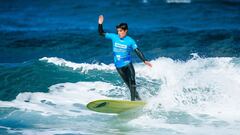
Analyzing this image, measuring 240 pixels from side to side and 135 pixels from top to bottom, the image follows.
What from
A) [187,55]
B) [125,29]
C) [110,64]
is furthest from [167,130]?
[187,55]

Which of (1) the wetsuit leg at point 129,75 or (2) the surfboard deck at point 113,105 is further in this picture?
(1) the wetsuit leg at point 129,75

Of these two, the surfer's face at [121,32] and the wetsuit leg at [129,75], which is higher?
the surfer's face at [121,32]

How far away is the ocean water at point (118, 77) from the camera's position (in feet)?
36.1

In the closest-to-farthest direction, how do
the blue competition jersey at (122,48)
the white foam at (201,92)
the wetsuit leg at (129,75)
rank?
1. the blue competition jersey at (122,48)
2. the wetsuit leg at (129,75)
3. the white foam at (201,92)

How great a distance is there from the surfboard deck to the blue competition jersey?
0.82 metres

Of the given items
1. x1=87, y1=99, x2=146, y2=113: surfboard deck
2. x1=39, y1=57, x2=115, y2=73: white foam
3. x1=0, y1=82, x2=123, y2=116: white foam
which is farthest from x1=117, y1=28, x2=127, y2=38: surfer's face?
x1=39, y1=57, x2=115, y2=73: white foam

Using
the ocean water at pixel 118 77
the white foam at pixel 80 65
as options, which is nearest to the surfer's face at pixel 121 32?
the ocean water at pixel 118 77

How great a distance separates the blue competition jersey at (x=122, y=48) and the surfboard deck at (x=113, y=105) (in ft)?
2.70

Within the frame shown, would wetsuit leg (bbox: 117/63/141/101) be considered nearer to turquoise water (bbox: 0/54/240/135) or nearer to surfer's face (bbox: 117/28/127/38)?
turquoise water (bbox: 0/54/240/135)

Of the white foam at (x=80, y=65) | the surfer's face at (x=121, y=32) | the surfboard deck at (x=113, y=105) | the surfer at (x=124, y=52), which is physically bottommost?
the surfboard deck at (x=113, y=105)

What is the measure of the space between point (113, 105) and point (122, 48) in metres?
1.27

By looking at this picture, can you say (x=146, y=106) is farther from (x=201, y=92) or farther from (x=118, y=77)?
(x=118, y=77)

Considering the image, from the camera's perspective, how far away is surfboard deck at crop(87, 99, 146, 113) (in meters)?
11.0

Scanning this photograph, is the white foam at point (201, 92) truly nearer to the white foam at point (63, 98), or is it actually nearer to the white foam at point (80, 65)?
the white foam at point (63, 98)
